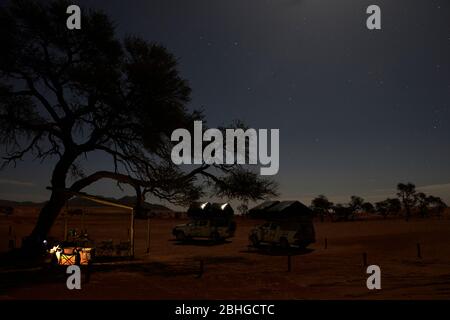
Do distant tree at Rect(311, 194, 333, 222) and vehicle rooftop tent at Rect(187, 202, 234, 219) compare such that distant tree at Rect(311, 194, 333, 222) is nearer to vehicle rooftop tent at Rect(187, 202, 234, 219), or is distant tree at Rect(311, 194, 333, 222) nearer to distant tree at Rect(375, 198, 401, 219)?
distant tree at Rect(375, 198, 401, 219)

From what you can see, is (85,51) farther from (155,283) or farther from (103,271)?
(155,283)

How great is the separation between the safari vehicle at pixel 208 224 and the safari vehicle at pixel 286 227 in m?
4.68

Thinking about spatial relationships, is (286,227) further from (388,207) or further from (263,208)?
(388,207)

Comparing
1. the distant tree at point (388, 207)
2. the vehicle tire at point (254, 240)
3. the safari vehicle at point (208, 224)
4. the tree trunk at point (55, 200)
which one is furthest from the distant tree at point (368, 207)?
the tree trunk at point (55, 200)

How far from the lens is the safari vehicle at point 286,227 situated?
25516 mm

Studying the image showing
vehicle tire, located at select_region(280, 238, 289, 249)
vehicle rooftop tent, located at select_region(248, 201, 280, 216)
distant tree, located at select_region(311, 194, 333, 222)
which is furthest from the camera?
distant tree, located at select_region(311, 194, 333, 222)

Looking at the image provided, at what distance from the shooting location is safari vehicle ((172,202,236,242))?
31828mm

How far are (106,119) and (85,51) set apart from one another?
4049mm

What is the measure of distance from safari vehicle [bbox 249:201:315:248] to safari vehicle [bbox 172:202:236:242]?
4.68m

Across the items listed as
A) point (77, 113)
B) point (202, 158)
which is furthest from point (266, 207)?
point (77, 113)

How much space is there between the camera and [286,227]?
26.2 meters

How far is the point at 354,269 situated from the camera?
675 inches

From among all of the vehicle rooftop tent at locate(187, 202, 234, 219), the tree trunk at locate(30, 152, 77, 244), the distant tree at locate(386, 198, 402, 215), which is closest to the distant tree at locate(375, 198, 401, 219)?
the distant tree at locate(386, 198, 402, 215)

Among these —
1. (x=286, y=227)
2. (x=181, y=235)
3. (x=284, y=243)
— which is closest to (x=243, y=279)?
(x=284, y=243)
